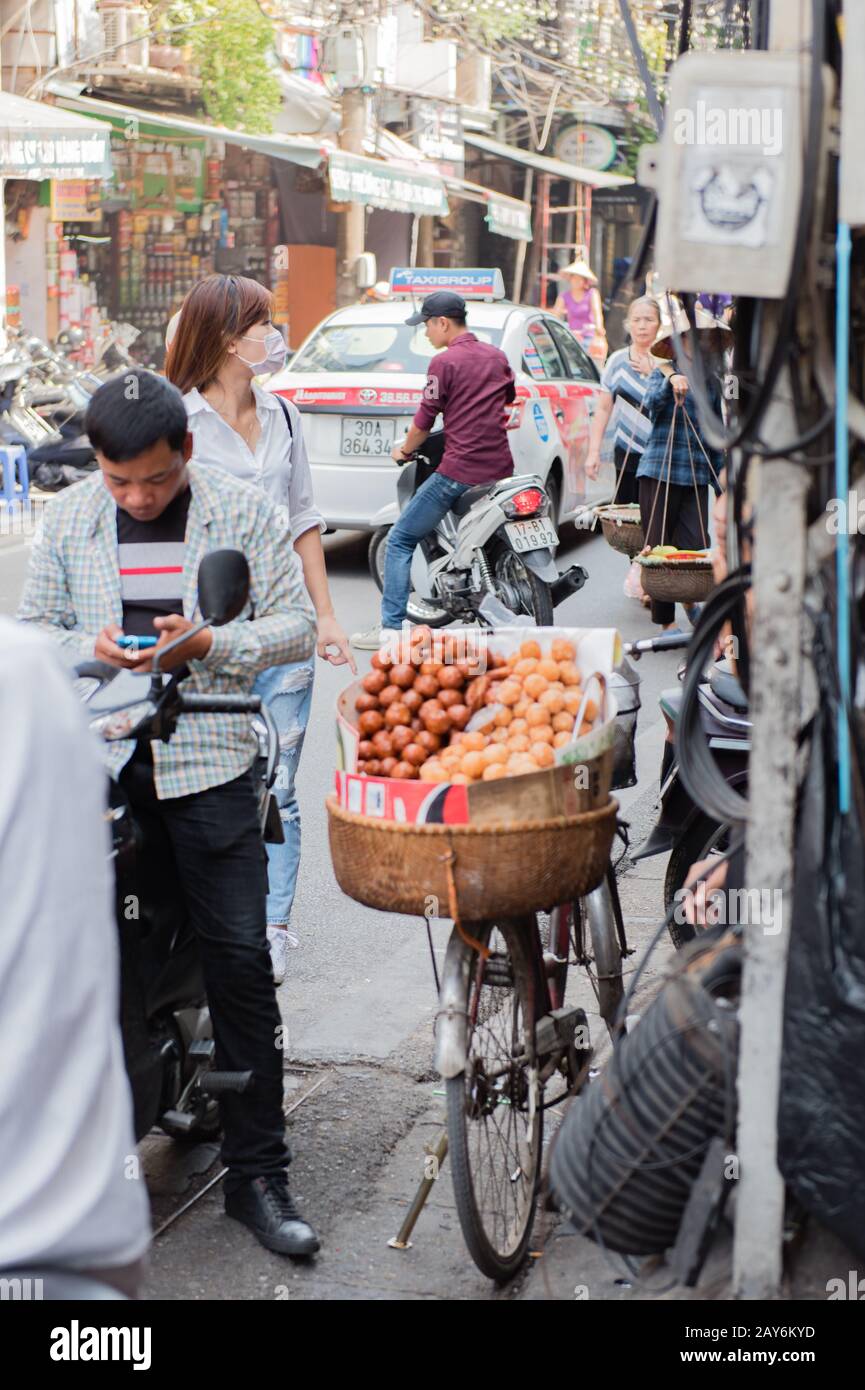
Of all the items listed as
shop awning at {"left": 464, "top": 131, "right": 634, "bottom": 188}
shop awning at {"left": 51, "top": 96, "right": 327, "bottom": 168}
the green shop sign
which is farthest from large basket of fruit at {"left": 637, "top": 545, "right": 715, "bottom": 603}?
shop awning at {"left": 464, "top": 131, "right": 634, "bottom": 188}

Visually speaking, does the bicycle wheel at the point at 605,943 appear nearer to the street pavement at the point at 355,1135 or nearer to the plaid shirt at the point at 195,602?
the street pavement at the point at 355,1135

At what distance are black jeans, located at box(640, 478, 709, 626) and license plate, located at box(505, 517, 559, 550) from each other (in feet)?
2.01

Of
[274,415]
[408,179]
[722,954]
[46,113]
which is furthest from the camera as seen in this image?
A: [408,179]

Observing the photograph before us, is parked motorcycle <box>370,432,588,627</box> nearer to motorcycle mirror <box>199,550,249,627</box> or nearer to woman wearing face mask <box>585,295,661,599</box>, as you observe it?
woman wearing face mask <box>585,295,661,599</box>

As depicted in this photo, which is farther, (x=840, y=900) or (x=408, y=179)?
(x=408, y=179)

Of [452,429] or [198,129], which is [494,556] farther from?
[198,129]

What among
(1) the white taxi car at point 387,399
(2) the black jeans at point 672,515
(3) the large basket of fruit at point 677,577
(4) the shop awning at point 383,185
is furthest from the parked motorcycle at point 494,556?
(4) the shop awning at point 383,185

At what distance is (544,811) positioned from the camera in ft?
10.5

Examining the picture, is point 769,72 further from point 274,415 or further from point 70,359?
point 70,359

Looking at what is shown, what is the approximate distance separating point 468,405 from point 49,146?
7.85 m

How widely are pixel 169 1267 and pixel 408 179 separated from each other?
21.3m

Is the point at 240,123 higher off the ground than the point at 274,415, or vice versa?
the point at 240,123

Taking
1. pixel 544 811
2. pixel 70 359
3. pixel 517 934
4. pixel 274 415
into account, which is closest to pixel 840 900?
pixel 544 811

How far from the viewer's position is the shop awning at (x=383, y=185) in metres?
20.9
